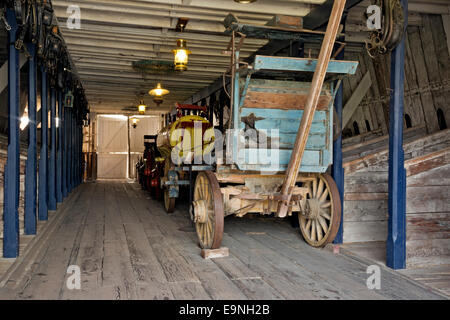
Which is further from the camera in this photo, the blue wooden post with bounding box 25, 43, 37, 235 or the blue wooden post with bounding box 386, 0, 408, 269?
the blue wooden post with bounding box 25, 43, 37, 235

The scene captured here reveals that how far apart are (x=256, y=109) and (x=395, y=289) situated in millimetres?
2169

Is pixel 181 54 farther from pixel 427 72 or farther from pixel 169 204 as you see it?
pixel 427 72

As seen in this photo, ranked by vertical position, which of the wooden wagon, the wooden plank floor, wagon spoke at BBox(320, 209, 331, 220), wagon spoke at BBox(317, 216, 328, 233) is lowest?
the wooden plank floor

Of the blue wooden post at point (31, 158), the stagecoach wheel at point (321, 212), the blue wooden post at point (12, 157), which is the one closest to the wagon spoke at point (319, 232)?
the stagecoach wheel at point (321, 212)

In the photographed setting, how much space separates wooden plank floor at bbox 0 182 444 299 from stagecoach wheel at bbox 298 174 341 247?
0.17m

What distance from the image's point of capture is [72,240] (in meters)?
5.18

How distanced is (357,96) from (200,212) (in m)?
5.19

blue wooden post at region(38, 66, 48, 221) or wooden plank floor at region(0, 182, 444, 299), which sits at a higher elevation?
blue wooden post at region(38, 66, 48, 221)

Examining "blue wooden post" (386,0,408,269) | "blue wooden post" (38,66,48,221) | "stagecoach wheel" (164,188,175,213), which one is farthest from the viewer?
"stagecoach wheel" (164,188,175,213)

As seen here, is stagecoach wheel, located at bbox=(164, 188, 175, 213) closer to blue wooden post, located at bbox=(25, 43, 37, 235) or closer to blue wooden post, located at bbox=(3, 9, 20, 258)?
blue wooden post, located at bbox=(25, 43, 37, 235)

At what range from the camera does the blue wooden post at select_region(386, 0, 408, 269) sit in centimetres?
396

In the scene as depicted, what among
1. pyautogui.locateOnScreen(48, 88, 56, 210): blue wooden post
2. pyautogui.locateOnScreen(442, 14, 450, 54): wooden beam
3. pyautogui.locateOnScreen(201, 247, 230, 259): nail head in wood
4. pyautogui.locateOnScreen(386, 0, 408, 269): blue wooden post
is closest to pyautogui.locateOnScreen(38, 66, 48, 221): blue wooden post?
pyautogui.locateOnScreen(48, 88, 56, 210): blue wooden post
